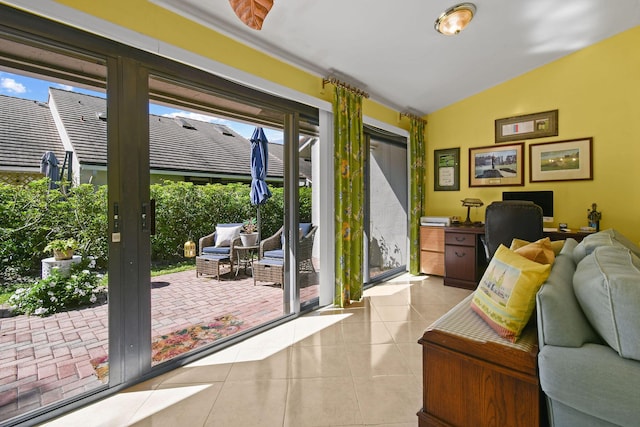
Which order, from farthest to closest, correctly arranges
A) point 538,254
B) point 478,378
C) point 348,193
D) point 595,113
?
point 595,113
point 348,193
point 538,254
point 478,378

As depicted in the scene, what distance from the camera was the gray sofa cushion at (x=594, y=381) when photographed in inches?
37.7

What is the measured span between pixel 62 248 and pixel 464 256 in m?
4.23

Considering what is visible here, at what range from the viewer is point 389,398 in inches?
72.4

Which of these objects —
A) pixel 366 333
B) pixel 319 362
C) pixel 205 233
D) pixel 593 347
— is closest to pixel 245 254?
pixel 205 233

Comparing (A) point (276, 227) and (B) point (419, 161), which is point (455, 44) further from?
(A) point (276, 227)

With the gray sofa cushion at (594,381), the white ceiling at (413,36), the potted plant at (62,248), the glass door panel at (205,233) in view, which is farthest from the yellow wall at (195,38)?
the gray sofa cushion at (594,381)

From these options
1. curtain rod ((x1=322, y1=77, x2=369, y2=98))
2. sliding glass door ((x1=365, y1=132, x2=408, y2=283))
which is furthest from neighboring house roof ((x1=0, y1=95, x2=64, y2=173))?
sliding glass door ((x1=365, y1=132, x2=408, y2=283))

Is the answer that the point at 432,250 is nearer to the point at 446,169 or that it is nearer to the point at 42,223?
the point at 446,169

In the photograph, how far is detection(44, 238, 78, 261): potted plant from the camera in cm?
188

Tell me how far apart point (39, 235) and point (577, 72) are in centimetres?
547

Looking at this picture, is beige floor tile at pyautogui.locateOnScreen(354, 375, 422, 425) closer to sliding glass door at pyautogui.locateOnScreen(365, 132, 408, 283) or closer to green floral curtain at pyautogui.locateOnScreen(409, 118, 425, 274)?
sliding glass door at pyautogui.locateOnScreen(365, 132, 408, 283)

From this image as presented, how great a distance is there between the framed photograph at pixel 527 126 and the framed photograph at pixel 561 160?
158 mm

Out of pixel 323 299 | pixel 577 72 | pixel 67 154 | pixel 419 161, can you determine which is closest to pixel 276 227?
pixel 323 299

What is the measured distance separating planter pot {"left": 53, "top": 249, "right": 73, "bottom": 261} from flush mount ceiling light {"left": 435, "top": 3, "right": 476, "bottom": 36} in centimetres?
331
